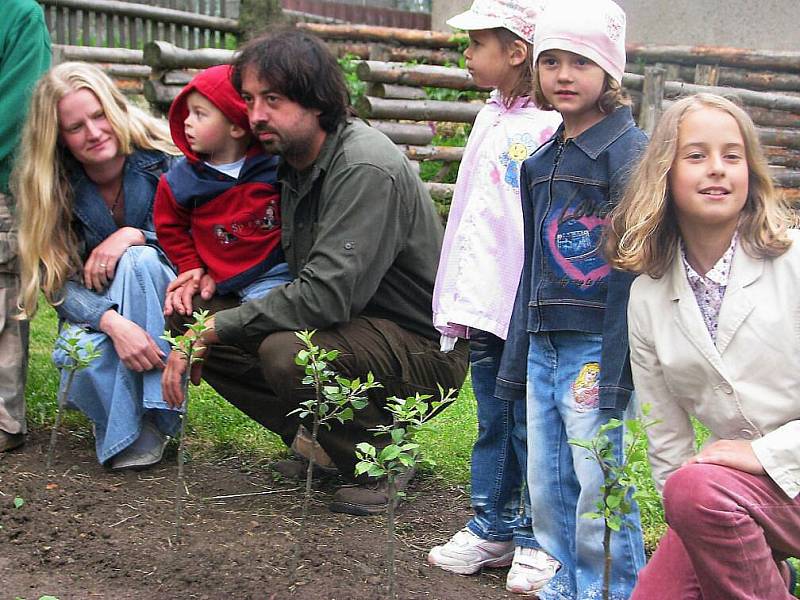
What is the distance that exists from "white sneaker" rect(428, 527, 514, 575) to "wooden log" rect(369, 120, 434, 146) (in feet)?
19.8

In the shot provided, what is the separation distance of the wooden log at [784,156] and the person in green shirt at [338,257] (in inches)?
338

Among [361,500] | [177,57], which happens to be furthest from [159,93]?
[361,500]

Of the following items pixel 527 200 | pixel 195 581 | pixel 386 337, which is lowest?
pixel 195 581

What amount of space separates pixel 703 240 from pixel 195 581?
1.68 m

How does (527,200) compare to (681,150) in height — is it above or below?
below

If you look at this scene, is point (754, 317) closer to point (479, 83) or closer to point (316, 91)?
point (479, 83)

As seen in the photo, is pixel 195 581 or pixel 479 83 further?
pixel 479 83

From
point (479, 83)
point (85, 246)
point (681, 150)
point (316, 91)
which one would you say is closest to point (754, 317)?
point (681, 150)

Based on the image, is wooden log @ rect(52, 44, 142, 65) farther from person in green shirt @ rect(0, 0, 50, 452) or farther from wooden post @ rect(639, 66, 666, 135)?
person in green shirt @ rect(0, 0, 50, 452)

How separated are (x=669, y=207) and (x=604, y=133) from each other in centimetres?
36

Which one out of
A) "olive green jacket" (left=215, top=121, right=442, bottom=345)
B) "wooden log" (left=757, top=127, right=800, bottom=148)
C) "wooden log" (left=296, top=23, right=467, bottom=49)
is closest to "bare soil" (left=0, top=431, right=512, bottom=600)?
"olive green jacket" (left=215, top=121, right=442, bottom=345)

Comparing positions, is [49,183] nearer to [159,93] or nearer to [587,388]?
[587,388]

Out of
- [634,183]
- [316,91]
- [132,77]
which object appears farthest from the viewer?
[132,77]

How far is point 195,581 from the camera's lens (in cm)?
312
